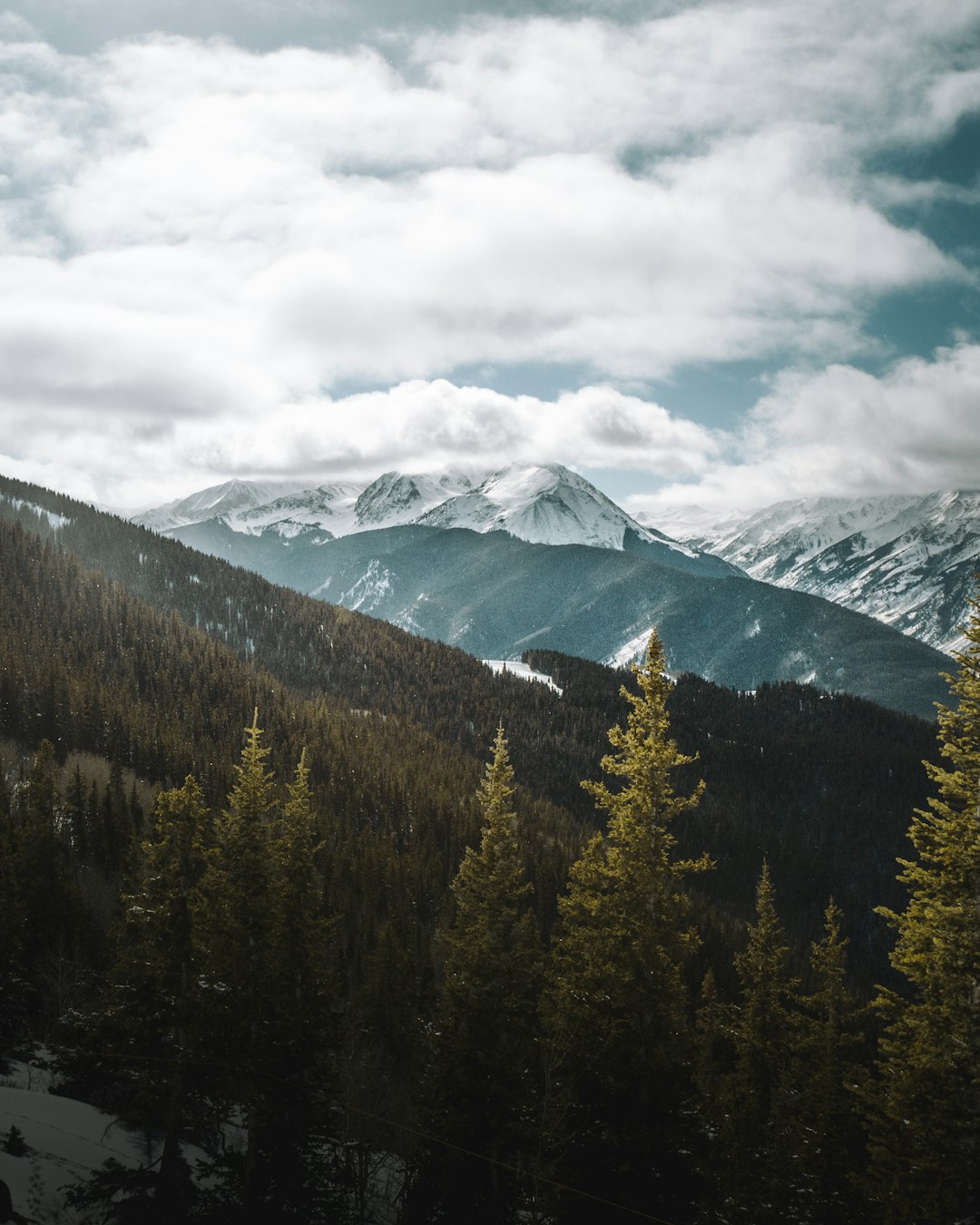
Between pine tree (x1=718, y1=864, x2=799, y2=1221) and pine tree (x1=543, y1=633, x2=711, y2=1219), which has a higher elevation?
pine tree (x1=543, y1=633, x2=711, y2=1219)

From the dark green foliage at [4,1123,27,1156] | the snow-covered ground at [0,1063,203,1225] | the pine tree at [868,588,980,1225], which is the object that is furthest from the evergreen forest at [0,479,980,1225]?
the dark green foliage at [4,1123,27,1156]

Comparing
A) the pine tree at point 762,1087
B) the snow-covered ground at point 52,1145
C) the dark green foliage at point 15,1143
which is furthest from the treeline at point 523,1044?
the dark green foliage at point 15,1143

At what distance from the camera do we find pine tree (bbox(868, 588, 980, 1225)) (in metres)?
15.9

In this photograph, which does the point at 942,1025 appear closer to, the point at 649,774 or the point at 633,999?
the point at 633,999

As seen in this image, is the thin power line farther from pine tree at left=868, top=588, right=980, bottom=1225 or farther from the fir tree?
pine tree at left=868, top=588, right=980, bottom=1225

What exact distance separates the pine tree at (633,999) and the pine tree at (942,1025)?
4757 millimetres

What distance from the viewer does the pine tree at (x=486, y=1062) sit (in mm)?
20422

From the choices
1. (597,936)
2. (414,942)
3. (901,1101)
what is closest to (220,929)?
(597,936)

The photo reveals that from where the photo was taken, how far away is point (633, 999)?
60.2 ft

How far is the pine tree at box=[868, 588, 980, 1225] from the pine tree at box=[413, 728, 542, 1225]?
8764 millimetres

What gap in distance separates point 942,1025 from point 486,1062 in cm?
1145

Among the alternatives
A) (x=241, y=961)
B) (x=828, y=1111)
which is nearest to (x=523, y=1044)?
(x=241, y=961)

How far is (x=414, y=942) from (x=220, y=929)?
175 ft

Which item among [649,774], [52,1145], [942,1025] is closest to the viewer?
[942,1025]
